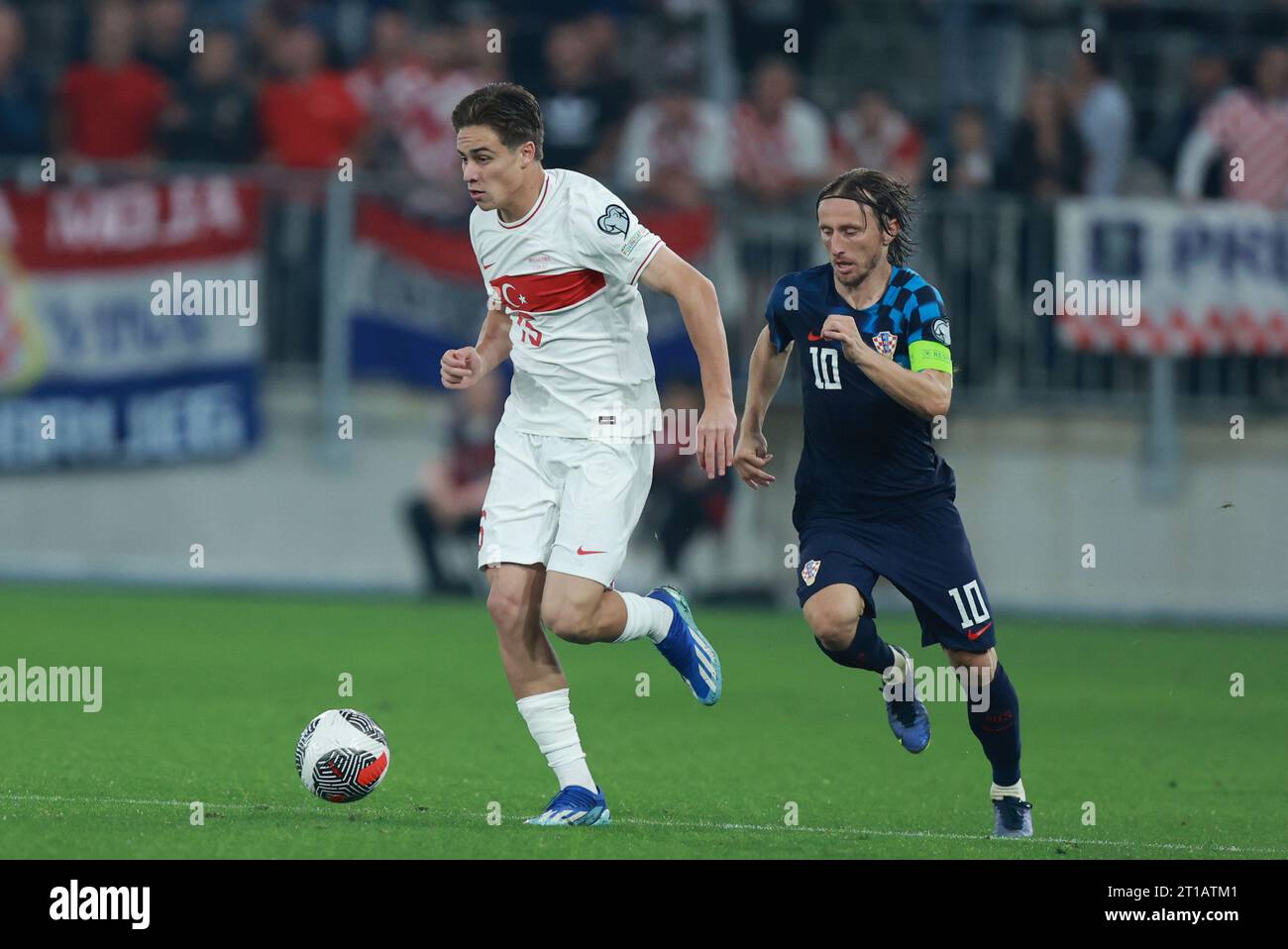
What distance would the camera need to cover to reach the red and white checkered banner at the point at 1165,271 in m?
16.1

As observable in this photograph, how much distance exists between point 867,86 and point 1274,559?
5051 millimetres

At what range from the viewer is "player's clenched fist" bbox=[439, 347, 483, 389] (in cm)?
736

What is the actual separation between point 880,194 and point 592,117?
9461 mm

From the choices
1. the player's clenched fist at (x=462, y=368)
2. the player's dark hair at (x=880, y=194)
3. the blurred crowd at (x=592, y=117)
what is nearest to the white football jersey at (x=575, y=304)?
the player's clenched fist at (x=462, y=368)

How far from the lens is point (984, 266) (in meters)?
16.3

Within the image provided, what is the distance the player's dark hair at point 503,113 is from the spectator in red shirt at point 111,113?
10047 millimetres

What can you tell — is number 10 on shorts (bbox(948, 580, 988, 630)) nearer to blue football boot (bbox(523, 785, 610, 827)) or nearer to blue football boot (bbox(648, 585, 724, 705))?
blue football boot (bbox(648, 585, 724, 705))

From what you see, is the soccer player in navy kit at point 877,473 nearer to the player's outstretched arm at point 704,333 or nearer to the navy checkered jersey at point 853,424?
the navy checkered jersey at point 853,424

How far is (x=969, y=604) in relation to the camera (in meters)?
7.34

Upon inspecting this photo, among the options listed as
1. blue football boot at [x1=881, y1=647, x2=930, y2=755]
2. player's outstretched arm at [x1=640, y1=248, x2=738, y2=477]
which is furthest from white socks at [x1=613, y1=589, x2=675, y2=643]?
blue football boot at [x1=881, y1=647, x2=930, y2=755]

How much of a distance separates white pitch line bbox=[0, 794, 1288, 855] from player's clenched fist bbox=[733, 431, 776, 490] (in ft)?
3.92

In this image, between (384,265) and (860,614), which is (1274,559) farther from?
(860,614)

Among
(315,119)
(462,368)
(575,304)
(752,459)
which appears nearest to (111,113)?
(315,119)
